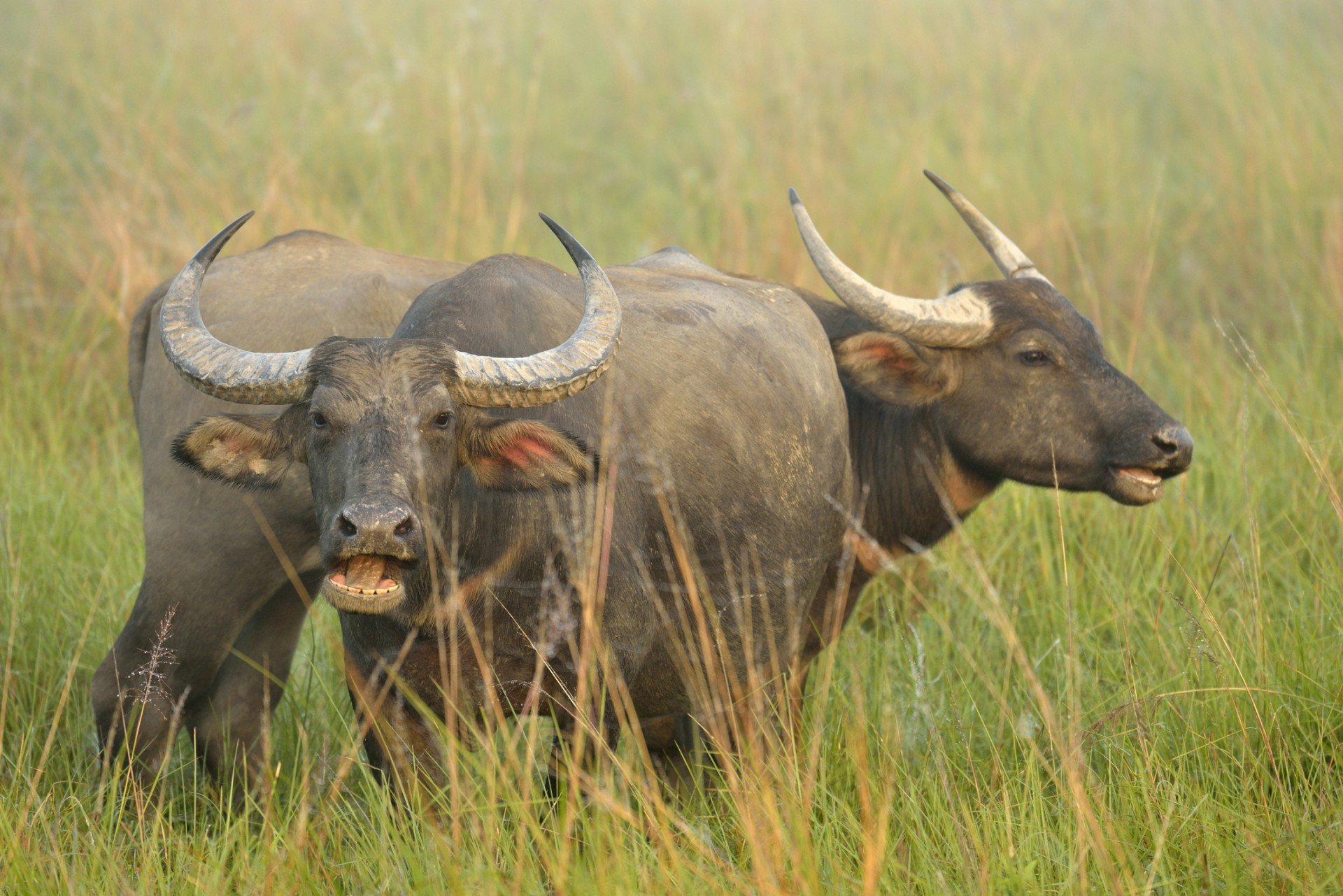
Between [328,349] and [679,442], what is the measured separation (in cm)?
126

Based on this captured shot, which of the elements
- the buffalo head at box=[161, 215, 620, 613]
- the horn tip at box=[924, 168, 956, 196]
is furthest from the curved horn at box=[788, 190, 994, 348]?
the buffalo head at box=[161, 215, 620, 613]

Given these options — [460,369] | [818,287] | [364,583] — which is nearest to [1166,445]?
[460,369]

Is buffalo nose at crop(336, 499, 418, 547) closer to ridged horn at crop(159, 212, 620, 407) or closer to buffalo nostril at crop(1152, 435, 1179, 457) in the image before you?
ridged horn at crop(159, 212, 620, 407)

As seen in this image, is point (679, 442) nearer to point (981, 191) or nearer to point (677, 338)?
point (677, 338)

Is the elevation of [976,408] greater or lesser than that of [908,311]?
lesser

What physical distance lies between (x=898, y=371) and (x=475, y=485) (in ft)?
6.65

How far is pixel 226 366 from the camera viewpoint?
3.55m

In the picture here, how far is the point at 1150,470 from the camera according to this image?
4.94 metres

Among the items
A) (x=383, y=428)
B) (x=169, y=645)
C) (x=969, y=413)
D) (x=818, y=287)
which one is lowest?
(x=169, y=645)

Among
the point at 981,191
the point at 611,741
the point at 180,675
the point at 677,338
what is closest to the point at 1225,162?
the point at 981,191

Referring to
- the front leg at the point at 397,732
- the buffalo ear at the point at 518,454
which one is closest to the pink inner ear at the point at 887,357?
the buffalo ear at the point at 518,454

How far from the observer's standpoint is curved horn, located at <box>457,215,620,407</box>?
11.7 ft

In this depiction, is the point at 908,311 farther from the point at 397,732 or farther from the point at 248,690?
the point at 248,690

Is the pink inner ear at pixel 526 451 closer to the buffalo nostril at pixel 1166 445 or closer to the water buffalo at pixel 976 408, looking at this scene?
the water buffalo at pixel 976 408
